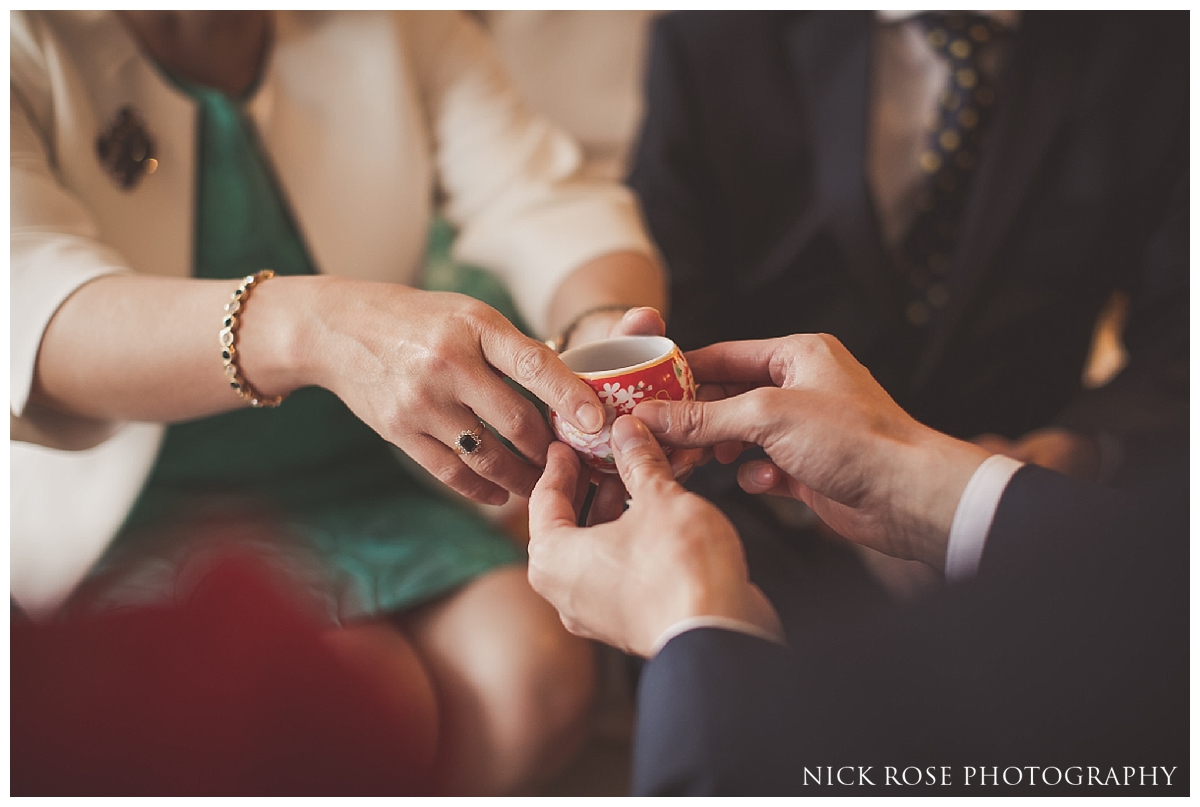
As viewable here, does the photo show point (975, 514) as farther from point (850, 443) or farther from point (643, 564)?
point (643, 564)

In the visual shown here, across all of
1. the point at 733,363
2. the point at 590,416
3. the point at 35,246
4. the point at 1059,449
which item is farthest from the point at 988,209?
the point at 35,246

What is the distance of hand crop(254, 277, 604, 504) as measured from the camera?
65cm

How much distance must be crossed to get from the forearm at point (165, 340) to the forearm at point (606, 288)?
32 centimetres

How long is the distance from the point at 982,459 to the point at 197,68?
3.08 feet

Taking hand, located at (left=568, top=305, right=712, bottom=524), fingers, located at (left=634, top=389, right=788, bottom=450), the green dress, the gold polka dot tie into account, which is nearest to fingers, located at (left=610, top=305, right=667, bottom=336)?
hand, located at (left=568, top=305, right=712, bottom=524)

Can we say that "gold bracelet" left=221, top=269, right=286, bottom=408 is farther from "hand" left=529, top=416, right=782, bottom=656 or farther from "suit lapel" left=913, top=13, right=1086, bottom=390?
"suit lapel" left=913, top=13, right=1086, bottom=390

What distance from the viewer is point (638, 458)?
0.63 meters

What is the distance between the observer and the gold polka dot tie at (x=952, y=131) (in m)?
1.04

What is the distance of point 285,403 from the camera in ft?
3.11

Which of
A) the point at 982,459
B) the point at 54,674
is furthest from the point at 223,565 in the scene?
the point at 982,459

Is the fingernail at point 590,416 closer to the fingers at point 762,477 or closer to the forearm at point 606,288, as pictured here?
the fingers at point 762,477

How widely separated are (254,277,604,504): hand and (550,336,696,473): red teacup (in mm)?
21

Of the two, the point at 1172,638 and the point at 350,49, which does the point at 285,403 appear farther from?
the point at 1172,638

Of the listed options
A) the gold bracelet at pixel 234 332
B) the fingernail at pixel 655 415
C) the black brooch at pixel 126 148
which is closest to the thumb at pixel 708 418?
the fingernail at pixel 655 415
